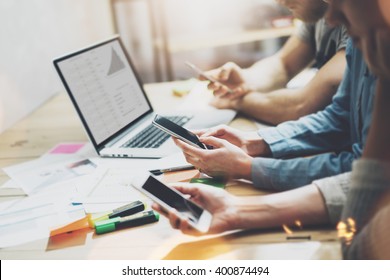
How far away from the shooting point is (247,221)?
0.84 m

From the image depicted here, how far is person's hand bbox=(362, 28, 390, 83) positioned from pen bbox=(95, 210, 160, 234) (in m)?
0.46

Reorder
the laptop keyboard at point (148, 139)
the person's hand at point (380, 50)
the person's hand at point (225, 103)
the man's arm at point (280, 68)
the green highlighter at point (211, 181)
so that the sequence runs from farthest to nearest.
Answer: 1. the man's arm at point (280, 68)
2. the person's hand at point (225, 103)
3. the laptop keyboard at point (148, 139)
4. the green highlighter at point (211, 181)
5. the person's hand at point (380, 50)

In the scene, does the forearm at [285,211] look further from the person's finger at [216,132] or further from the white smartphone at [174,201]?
the person's finger at [216,132]

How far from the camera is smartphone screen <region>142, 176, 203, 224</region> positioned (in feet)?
2.72

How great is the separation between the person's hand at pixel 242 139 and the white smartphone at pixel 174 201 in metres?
0.29

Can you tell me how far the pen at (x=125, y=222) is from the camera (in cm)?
89

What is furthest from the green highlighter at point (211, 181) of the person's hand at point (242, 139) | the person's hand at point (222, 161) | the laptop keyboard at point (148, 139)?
the laptop keyboard at point (148, 139)

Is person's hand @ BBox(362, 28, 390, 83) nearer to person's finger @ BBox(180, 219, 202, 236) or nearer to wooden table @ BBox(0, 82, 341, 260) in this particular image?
wooden table @ BBox(0, 82, 341, 260)

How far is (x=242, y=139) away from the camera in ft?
3.71

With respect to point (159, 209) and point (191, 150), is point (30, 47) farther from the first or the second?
point (159, 209)

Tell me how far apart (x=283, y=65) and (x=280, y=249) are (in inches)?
41.4

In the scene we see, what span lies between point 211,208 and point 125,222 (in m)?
0.16

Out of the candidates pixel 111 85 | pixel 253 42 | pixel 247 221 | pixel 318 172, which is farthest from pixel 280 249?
pixel 253 42
